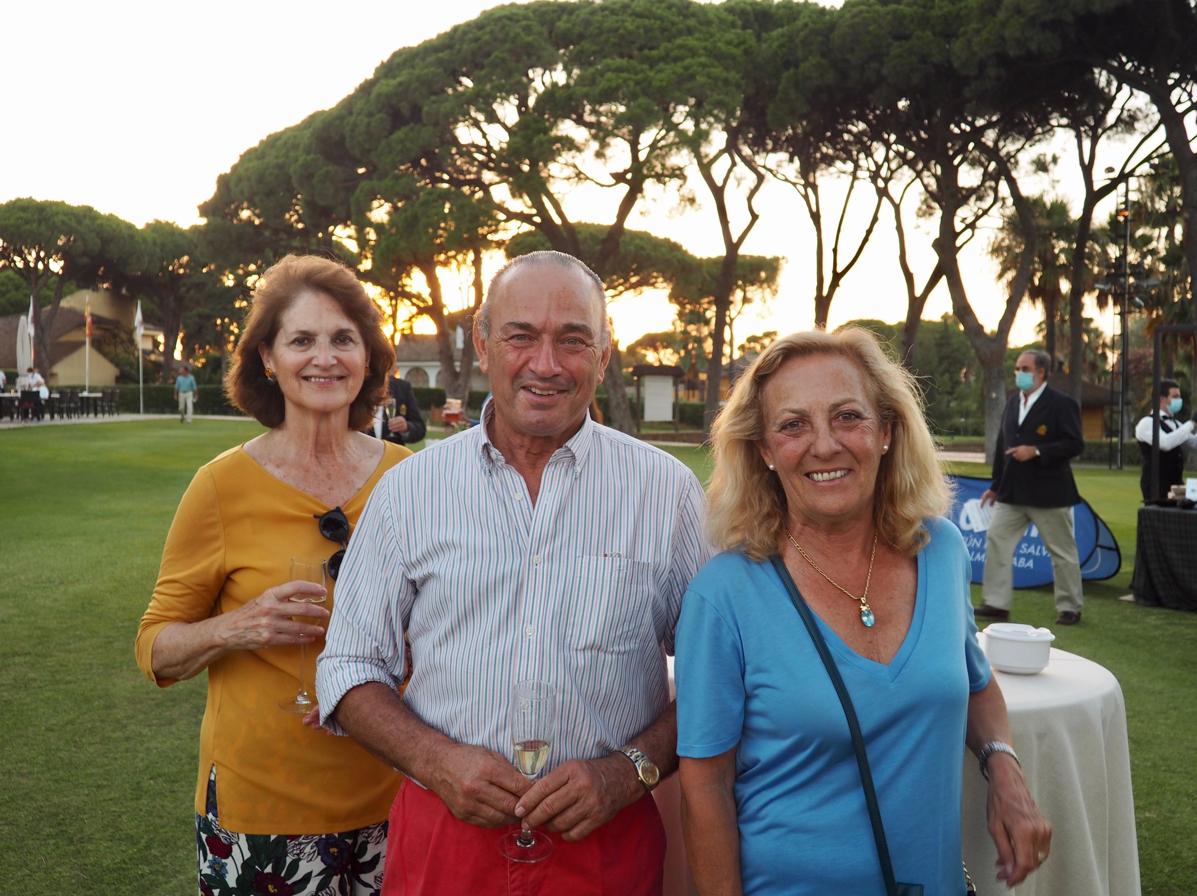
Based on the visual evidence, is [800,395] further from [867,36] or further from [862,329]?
[867,36]

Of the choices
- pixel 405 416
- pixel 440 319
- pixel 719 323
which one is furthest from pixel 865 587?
pixel 440 319

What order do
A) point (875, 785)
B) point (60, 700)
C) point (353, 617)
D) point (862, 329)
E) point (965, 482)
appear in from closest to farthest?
point (875, 785) → point (353, 617) → point (862, 329) → point (60, 700) → point (965, 482)

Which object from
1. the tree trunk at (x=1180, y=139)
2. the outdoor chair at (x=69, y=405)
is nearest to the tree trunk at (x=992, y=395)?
the tree trunk at (x=1180, y=139)

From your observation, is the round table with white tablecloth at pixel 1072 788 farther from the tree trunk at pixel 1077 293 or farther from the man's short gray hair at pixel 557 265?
the tree trunk at pixel 1077 293

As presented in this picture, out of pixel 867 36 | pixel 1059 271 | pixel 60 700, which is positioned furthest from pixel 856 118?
pixel 60 700

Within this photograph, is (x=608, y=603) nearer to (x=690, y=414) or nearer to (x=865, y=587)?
(x=865, y=587)

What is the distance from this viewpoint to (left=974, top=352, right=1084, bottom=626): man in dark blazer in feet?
27.0

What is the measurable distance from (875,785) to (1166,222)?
124ft

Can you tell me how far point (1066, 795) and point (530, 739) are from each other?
68.1 inches

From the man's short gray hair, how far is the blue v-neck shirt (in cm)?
61

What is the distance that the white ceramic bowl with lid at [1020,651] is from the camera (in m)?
3.02

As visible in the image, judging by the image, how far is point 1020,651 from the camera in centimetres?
304

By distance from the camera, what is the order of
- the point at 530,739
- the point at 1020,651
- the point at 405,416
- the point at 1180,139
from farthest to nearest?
the point at 1180,139, the point at 405,416, the point at 1020,651, the point at 530,739

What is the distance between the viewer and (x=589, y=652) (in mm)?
1985
